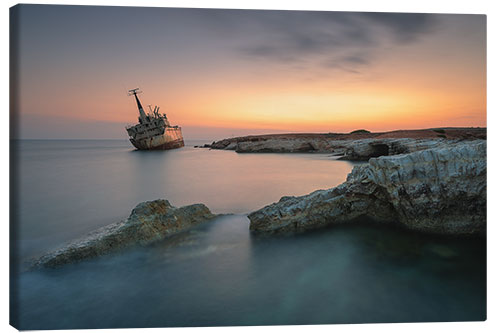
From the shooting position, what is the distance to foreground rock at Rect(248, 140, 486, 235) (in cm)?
399

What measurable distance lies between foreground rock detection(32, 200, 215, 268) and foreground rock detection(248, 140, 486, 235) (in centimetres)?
140

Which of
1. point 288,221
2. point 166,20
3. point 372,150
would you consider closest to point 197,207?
point 288,221

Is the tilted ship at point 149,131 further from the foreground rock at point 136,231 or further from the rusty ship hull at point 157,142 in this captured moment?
the foreground rock at point 136,231

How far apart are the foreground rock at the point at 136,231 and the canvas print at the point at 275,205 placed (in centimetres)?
3

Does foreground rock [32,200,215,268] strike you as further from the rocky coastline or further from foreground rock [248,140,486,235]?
foreground rock [248,140,486,235]

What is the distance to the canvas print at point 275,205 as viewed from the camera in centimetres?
317

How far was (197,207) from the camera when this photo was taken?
5.44 meters

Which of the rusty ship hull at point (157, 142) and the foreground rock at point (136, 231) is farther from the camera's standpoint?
the rusty ship hull at point (157, 142)

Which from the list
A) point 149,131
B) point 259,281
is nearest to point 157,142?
point 149,131

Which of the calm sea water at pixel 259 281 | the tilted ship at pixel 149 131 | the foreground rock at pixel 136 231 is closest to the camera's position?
the calm sea water at pixel 259 281

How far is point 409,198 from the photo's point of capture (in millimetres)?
4309

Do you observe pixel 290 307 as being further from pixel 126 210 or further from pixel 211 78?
pixel 126 210

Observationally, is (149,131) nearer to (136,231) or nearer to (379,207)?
(136,231)

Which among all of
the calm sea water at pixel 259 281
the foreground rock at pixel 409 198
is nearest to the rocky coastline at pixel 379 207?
the foreground rock at pixel 409 198
